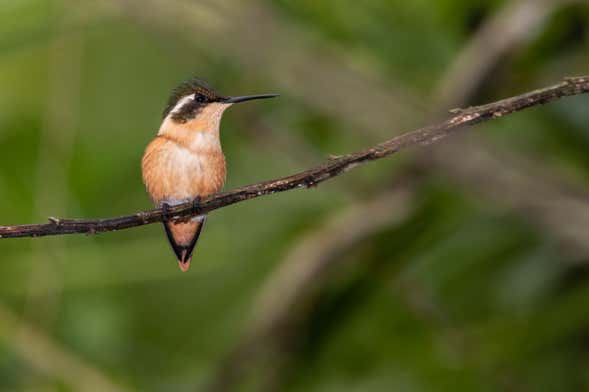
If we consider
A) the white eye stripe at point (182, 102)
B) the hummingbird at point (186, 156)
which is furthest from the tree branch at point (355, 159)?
the white eye stripe at point (182, 102)

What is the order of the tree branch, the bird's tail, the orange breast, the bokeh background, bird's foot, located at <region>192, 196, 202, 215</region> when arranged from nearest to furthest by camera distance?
the tree branch → bird's foot, located at <region>192, 196, 202, 215</region> → the orange breast → the bird's tail → the bokeh background

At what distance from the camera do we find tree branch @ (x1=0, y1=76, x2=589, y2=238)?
687 millimetres

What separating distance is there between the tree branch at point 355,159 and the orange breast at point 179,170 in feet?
0.71

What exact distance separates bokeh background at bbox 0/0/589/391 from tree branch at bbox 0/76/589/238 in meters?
1.03

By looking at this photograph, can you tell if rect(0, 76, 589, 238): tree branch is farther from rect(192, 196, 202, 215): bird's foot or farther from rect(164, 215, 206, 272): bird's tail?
rect(164, 215, 206, 272): bird's tail

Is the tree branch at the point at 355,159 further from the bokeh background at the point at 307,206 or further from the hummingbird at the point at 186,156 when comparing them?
the bokeh background at the point at 307,206

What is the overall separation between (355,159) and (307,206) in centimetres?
179

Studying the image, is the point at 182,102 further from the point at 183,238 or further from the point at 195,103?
the point at 183,238

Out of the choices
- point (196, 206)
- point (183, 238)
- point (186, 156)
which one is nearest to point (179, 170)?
point (186, 156)

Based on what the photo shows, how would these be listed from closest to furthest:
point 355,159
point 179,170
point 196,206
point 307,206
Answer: point 355,159 < point 196,206 < point 179,170 < point 307,206

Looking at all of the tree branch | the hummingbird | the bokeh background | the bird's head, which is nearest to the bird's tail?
the hummingbird

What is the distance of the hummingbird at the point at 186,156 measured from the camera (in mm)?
986

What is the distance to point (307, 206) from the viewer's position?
8.21ft

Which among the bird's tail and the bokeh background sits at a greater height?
the bokeh background
